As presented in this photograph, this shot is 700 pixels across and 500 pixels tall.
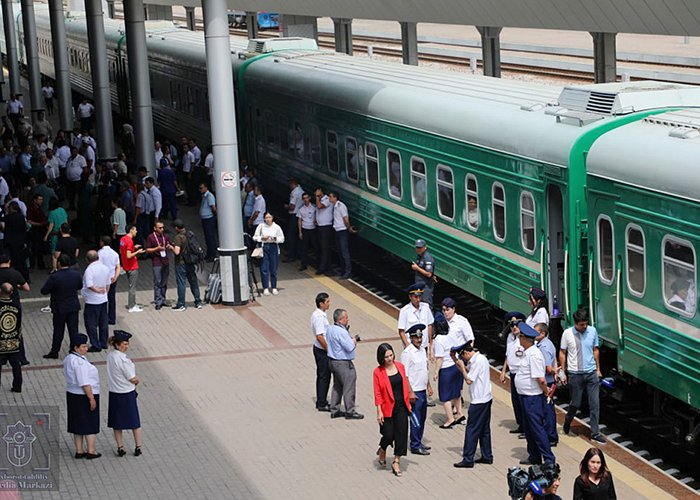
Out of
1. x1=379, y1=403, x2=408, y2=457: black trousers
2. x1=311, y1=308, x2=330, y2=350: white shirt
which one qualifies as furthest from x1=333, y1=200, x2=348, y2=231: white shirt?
x1=379, y1=403, x2=408, y2=457: black trousers

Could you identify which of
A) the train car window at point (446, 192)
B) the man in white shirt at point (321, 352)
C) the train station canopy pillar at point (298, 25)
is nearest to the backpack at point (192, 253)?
the train car window at point (446, 192)

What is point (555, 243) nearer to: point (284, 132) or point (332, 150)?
point (332, 150)

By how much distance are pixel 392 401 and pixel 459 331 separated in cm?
176

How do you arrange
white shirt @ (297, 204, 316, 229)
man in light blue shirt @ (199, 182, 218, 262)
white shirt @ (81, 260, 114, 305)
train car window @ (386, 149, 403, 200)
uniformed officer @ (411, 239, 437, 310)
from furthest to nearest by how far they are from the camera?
man in light blue shirt @ (199, 182, 218, 262), white shirt @ (297, 204, 316, 229), train car window @ (386, 149, 403, 200), uniformed officer @ (411, 239, 437, 310), white shirt @ (81, 260, 114, 305)

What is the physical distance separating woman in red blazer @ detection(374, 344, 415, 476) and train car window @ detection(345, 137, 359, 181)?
10247 mm

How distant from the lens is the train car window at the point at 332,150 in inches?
965

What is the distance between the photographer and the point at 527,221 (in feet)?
55.3

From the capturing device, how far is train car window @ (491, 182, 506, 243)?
17594mm

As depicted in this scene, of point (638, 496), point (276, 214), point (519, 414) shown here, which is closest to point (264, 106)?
point (276, 214)

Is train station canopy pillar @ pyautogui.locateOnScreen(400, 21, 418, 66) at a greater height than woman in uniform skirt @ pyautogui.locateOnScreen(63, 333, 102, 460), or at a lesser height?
greater

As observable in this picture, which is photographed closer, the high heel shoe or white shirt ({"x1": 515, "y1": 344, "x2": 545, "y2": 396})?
A: white shirt ({"x1": 515, "y1": 344, "x2": 545, "y2": 396})

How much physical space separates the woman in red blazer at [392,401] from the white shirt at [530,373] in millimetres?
1115

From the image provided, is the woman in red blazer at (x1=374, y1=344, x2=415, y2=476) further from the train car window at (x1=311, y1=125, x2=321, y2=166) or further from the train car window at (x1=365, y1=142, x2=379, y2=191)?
the train car window at (x1=311, y1=125, x2=321, y2=166)

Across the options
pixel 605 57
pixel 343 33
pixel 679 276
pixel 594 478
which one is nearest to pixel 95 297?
pixel 679 276
